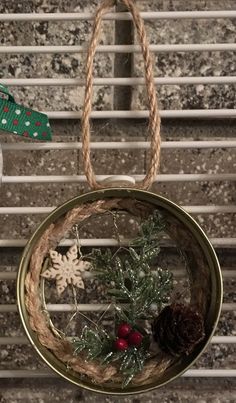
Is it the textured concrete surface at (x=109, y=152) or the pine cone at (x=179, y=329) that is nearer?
the pine cone at (x=179, y=329)

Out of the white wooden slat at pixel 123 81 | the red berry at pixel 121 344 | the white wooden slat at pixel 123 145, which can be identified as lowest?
the red berry at pixel 121 344

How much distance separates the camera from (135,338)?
1.78 feet

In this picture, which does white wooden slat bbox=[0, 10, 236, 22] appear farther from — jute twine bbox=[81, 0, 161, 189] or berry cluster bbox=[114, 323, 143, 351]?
berry cluster bbox=[114, 323, 143, 351]

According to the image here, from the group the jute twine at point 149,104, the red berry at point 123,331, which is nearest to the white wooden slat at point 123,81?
the jute twine at point 149,104

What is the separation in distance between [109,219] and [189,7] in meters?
0.23

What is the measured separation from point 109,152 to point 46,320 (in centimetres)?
18

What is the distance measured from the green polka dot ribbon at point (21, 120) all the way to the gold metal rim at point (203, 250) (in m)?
0.08

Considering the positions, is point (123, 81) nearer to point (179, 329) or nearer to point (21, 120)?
point (21, 120)

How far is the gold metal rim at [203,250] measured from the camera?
0.54 m

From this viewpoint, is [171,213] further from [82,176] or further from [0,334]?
[0,334]

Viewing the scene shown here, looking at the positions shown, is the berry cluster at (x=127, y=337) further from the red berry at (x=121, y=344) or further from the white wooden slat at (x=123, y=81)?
the white wooden slat at (x=123, y=81)

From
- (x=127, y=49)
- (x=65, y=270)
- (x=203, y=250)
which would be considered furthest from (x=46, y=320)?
(x=127, y=49)

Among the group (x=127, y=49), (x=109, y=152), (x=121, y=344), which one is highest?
(x=127, y=49)

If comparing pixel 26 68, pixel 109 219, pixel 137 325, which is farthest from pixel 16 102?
pixel 137 325
